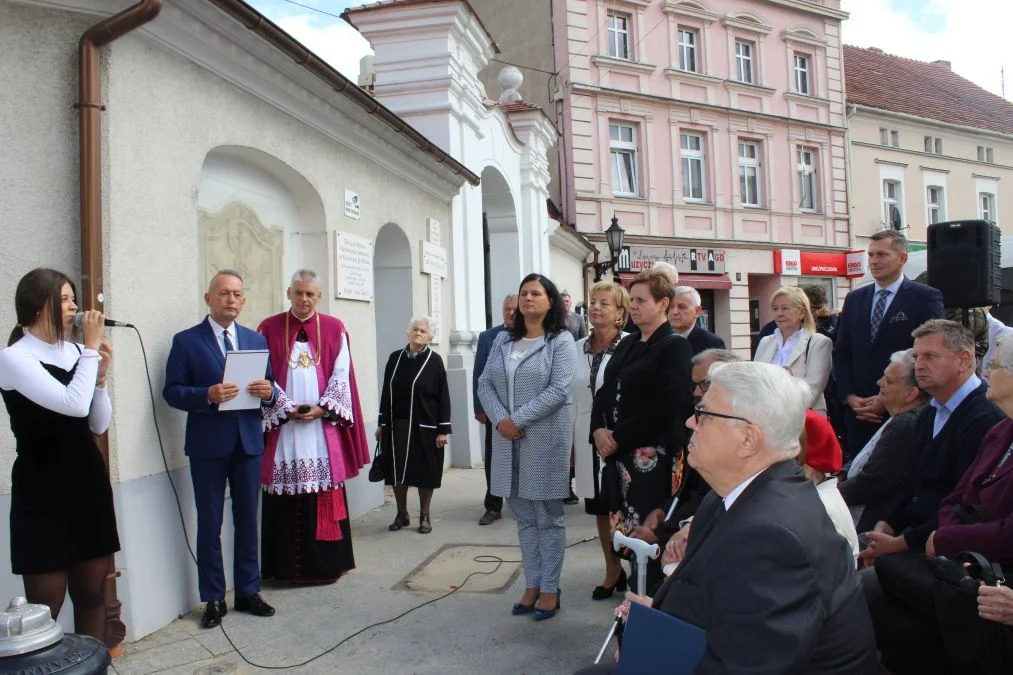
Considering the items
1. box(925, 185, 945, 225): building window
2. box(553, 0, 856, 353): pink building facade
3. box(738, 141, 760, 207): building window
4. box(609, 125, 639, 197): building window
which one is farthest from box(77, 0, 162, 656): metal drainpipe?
box(925, 185, 945, 225): building window

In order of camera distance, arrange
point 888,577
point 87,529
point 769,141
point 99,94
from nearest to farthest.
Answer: point 888,577 → point 87,529 → point 99,94 → point 769,141

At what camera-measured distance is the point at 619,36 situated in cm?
2108

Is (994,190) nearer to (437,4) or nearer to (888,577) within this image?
(437,4)

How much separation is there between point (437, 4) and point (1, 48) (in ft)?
19.2

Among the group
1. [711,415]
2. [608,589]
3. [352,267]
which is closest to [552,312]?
[608,589]

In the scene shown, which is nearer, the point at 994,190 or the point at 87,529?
the point at 87,529

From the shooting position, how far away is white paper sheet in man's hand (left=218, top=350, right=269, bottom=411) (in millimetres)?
4336

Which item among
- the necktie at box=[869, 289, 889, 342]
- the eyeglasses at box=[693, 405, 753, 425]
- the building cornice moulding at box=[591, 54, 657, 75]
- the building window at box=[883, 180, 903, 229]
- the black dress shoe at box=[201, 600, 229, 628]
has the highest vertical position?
the building cornice moulding at box=[591, 54, 657, 75]

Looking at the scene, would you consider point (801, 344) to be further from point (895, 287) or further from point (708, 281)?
point (708, 281)

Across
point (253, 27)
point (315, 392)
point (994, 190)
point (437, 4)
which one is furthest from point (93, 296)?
point (994, 190)

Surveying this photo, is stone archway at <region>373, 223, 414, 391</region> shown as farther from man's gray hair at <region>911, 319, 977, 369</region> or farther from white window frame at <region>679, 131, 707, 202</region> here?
white window frame at <region>679, 131, 707, 202</region>

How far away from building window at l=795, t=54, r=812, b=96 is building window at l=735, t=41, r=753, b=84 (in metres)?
1.81

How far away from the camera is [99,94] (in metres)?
3.99

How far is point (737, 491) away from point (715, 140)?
21298mm
